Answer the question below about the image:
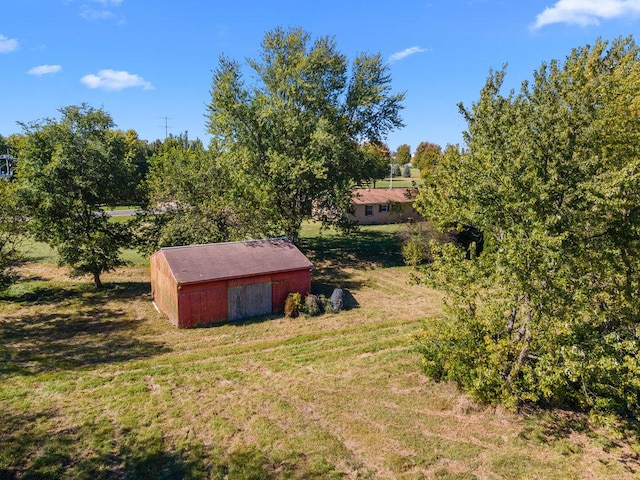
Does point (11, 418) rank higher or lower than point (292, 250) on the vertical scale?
lower

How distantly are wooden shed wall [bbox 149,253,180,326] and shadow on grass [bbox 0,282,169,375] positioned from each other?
159 cm

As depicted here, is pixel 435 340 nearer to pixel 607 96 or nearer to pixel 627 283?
pixel 627 283

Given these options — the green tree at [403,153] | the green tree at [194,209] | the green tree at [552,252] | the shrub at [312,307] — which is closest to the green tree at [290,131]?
the green tree at [194,209]

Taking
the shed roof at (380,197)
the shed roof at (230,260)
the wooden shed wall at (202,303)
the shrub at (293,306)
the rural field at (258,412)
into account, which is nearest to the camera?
the rural field at (258,412)

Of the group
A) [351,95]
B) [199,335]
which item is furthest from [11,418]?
[351,95]

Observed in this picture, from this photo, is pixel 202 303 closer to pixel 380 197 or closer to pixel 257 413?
pixel 257 413

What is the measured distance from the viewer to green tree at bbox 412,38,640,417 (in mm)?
9875

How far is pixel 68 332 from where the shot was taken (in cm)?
1834

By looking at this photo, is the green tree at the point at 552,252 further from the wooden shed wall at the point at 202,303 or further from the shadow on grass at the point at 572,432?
the wooden shed wall at the point at 202,303

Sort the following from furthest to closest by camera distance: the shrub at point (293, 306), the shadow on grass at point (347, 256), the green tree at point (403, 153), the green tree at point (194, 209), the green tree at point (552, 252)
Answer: the green tree at point (403, 153) → the shadow on grass at point (347, 256) → the green tree at point (194, 209) → the shrub at point (293, 306) → the green tree at point (552, 252)

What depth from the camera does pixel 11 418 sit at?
36.8 feet

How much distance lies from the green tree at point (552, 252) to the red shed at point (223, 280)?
10.6 m

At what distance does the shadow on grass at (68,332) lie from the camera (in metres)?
15.4

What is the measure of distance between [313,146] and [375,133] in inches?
385
